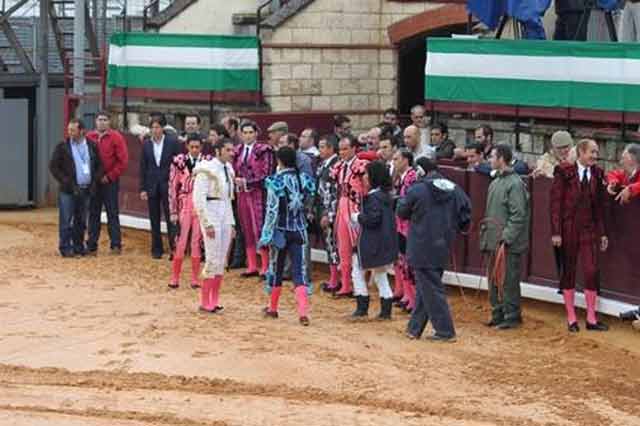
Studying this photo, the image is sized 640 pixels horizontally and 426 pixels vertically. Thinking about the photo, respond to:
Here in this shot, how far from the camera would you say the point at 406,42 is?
2528 cm

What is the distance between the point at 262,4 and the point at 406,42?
2.33m

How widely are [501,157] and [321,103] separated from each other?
10.1m

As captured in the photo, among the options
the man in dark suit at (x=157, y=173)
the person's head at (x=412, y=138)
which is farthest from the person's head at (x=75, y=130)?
the person's head at (x=412, y=138)

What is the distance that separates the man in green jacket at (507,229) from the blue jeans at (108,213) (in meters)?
6.34

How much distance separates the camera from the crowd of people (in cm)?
1448

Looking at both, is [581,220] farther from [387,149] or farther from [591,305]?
[387,149]

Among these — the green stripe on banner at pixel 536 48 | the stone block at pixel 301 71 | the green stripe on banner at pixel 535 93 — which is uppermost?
the green stripe on banner at pixel 536 48

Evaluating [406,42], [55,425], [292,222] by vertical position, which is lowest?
[55,425]

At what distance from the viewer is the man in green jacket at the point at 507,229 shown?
1488cm

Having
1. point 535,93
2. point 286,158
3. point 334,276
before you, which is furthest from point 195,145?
point 535,93

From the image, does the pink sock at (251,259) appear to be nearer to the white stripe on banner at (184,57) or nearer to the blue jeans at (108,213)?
the blue jeans at (108,213)

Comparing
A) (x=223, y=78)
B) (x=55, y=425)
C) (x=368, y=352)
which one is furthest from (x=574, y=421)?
(x=223, y=78)

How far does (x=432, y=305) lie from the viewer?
565 inches

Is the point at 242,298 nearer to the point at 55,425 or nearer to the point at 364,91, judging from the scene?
the point at 55,425
